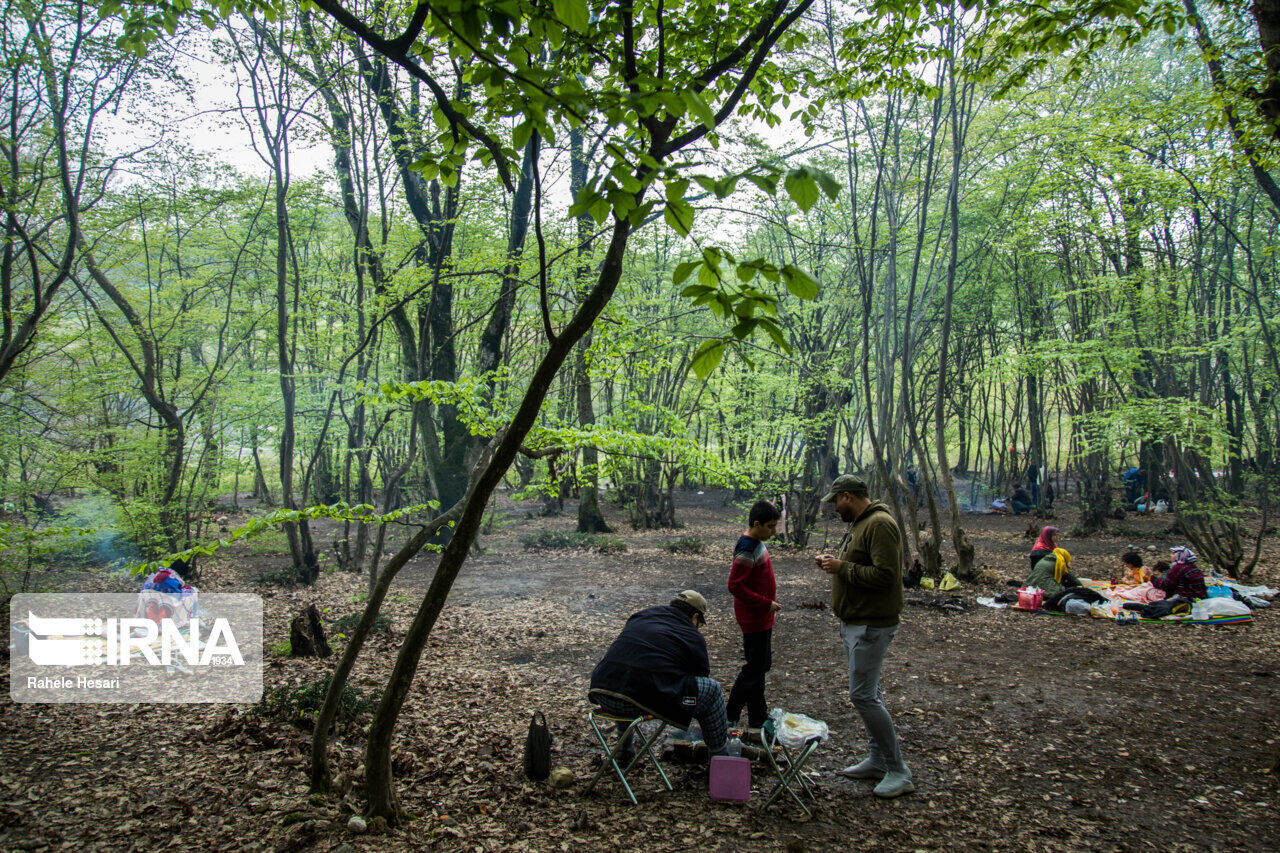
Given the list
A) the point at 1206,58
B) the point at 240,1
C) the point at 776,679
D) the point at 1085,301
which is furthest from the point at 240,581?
the point at 1085,301

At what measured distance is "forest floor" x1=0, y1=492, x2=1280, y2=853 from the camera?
3041mm

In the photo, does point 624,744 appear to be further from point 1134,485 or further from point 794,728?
point 1134,485

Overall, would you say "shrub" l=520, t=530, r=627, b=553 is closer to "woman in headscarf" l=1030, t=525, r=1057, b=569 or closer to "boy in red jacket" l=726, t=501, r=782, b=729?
"woman in headscarf" l=1030, t=525, r=1057, b=569

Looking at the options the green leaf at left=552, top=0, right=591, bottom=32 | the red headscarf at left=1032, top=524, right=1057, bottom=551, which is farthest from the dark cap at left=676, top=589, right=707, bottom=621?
the red headscarf at left=1032, top=524, right=1057, bottom=551

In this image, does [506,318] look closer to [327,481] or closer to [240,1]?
[240,1]

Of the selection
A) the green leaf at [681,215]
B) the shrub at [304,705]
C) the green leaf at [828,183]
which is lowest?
the shrub at [304,705]

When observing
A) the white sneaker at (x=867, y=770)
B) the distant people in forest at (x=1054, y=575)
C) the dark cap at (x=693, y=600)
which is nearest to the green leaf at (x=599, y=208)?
the dark cap at (x=693, y=600)

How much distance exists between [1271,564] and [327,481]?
2053cm

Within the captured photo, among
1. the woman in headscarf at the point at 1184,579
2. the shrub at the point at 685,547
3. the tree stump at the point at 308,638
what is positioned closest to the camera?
the tree stump at the point at 308,638

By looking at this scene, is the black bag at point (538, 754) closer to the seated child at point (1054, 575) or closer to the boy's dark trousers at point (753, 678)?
the boy's dark trousers at point (753, 678)

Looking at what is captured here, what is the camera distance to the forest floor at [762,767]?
304 cm

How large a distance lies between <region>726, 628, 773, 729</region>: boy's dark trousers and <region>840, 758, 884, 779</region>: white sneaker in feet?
2.31

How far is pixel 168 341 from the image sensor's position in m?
12.5

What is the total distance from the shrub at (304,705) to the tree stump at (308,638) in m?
1.64
